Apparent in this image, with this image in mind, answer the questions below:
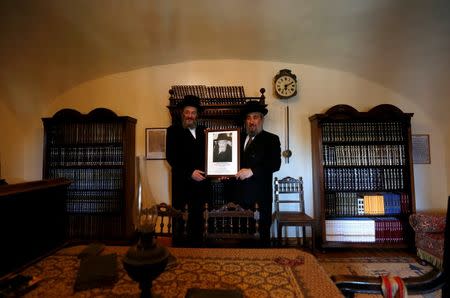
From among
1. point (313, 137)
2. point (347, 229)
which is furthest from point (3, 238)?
point (347, 229)

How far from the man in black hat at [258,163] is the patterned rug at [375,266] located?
79cm

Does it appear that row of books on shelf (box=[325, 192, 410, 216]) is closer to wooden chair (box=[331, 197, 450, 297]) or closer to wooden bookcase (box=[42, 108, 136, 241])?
wooden chair (box=[331, 197, 450, 297])

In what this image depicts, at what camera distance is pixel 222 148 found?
7.36ft

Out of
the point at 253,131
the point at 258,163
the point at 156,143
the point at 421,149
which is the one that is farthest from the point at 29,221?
the point at 421,149

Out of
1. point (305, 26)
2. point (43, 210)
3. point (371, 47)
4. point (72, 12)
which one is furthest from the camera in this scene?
point (371, 47)

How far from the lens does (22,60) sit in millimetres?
2744

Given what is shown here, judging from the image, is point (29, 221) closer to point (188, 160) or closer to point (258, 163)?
point (188, 160)

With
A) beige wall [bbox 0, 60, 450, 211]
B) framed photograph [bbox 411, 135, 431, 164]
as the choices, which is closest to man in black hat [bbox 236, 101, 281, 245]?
beige wall [bbox 0, 60, 450, 211]

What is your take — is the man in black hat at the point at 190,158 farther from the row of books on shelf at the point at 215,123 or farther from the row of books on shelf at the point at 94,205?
the row of books on shelf at the point at 94,205

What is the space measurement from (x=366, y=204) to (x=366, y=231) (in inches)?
12.6

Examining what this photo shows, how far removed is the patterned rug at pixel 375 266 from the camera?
226cm

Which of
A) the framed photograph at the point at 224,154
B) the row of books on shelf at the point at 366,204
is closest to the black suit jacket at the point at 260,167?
the framed photograph at the point at 224,154

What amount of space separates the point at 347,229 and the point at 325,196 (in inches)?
18.2

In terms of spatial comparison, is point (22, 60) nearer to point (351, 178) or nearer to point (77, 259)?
point (77, 259)
